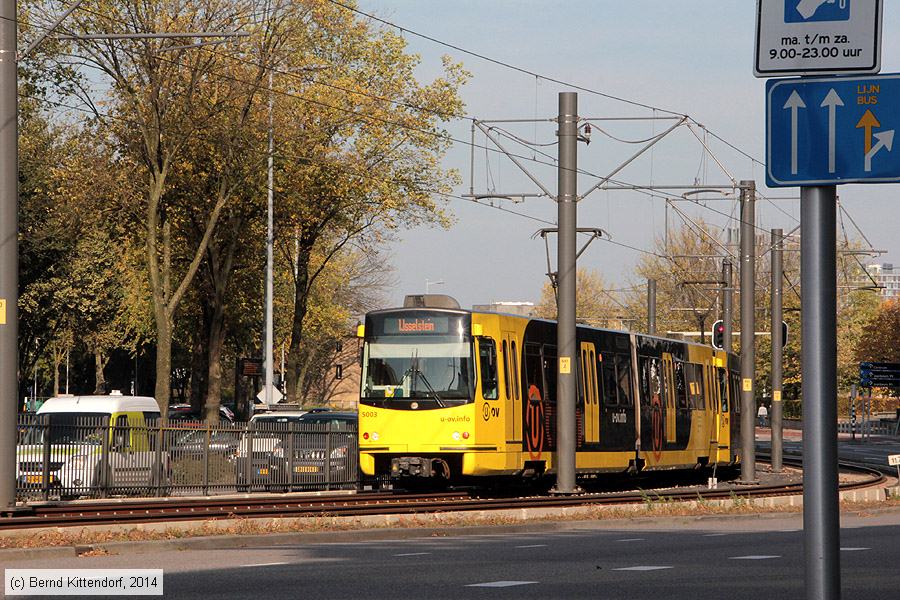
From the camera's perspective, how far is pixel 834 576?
17.0 ft

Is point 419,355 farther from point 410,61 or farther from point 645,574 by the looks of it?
point 410,61

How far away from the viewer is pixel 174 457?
29.9m

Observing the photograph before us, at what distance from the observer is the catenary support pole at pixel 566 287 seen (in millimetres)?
27672

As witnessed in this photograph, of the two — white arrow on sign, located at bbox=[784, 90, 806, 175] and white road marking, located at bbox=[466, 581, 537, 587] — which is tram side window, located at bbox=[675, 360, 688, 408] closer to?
white road marking, located at bbox=[466, 581, 537, 587]

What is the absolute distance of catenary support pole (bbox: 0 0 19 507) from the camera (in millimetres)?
18875

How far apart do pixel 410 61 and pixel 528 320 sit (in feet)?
92.8

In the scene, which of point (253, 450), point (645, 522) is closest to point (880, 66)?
point (645, 522)

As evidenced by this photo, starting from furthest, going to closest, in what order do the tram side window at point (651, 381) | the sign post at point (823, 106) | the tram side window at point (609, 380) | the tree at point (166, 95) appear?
the tree at point (166, 95)
the tram side window at point (651, 381)
the tram side window at point (609, 380)
the sign post at point (823, 106)

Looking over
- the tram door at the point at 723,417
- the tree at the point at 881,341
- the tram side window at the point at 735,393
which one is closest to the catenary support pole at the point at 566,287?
the tram door at the point at 723,417

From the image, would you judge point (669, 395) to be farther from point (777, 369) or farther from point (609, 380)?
point (777, 369)

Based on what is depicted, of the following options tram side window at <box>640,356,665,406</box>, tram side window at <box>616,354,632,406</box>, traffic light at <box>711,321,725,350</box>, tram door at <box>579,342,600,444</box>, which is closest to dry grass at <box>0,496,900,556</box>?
tram door at <box>579,342,600,444</box>

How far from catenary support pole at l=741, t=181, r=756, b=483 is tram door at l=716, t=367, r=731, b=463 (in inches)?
61.8

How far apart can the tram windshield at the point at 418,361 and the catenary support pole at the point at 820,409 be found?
2147 centimetres

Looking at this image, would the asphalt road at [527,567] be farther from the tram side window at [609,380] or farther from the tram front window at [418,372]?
the tram side window at [609,380]
